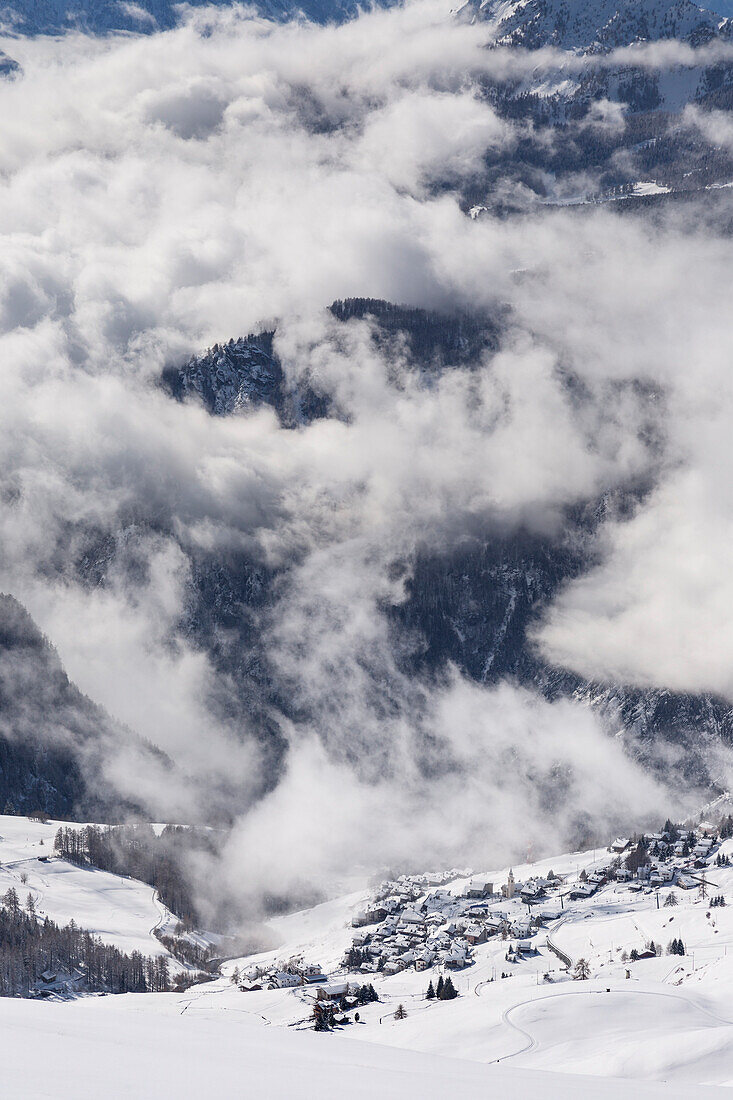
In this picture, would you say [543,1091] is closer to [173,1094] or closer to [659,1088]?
[659,1088]

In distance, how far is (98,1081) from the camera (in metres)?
27.1

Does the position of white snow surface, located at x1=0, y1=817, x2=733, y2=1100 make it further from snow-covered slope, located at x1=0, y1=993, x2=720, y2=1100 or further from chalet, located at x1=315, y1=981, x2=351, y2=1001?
chalet, located at x1=315, y1=981, x2=351, y2=1001

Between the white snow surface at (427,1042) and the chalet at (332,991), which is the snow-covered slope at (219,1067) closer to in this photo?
the white snow surface at (427,1042)

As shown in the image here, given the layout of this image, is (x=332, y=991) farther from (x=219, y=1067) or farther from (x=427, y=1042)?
(x=219, y=1067)

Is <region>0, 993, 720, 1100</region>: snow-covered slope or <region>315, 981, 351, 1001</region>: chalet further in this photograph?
<region>315, 981, 351, 1001</region>: chalet

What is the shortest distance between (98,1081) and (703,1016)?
419ft

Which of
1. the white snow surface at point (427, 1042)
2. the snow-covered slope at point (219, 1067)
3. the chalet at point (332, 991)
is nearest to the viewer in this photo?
the snow-covered slope at point (219, 1067)

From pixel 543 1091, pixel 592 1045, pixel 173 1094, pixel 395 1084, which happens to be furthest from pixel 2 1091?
pixel 592 1045

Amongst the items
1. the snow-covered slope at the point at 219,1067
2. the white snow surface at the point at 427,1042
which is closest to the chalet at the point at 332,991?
the white snow surface at the point at 427,1042

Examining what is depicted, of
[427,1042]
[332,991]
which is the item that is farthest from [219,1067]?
[332,991]

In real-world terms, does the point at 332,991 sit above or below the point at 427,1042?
above

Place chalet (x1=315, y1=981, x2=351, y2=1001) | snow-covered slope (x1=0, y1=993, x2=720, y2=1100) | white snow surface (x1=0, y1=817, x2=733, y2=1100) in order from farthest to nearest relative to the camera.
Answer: chalet (x1=315, y1=981, x2=351, y2=1001) → white snow surface (x1=0, y1=817, x2=733, y2=1100) → snow-covered slope (x1=0, y1=993, x2=720, y2=1100)

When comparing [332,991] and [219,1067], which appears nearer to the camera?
[219,1067]

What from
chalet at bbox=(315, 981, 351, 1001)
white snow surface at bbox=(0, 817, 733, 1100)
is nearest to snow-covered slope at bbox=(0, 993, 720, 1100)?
white snow surface at bbox=(0, 817, 733, 1100)
